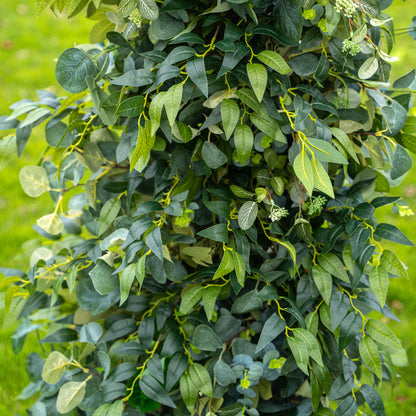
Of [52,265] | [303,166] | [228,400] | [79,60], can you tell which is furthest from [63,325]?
[303,166]

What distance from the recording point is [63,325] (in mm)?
1779

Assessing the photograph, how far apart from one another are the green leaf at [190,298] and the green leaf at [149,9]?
0.66 metres

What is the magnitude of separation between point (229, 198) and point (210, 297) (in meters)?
0.25

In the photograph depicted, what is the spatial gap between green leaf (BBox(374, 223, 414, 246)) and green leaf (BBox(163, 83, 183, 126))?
23.7 inches

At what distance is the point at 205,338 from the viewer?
4.46 ft

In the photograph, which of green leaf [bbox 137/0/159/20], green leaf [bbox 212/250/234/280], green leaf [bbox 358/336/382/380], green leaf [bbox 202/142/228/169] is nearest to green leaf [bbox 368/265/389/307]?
green leaf [bbox 358/336/382/380]

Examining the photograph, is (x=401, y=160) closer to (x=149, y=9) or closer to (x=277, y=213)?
(x=277, y=213)

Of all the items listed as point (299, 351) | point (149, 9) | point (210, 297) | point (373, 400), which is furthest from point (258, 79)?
point (373, 400)

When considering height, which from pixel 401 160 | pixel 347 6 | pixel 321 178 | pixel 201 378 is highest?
pixel 347 6

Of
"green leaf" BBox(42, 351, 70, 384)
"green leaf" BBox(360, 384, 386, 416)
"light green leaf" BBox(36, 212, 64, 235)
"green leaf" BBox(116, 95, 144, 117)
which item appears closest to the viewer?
"green leaf" BBox(116, 95, 144, 117)

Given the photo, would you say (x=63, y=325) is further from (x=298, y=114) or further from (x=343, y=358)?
(x=298, y=114)

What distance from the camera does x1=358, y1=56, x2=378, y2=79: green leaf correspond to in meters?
1.23

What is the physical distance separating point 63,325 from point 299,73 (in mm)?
1140

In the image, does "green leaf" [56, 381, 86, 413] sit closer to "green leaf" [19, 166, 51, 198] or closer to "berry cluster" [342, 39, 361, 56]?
"green leaf" [19, 166, 51, 198]
